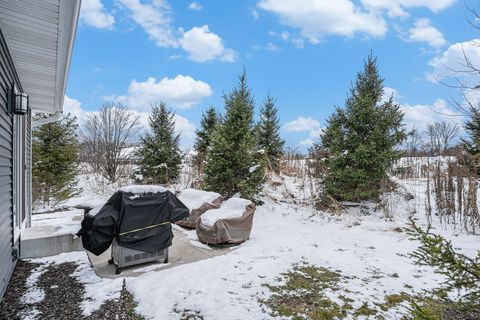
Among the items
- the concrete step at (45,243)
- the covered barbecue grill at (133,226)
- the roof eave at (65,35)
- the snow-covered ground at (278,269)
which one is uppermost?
the roof eave at (65,35)

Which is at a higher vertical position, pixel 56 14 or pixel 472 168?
pixel 56 14

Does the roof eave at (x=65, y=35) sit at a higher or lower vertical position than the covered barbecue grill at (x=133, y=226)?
higher

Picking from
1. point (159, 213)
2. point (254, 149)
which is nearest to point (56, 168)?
point (254, 149)

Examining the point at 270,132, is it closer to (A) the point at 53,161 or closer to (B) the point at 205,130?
(B) the point at 205,130

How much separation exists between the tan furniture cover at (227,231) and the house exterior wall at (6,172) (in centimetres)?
283

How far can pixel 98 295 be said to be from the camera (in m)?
3.35

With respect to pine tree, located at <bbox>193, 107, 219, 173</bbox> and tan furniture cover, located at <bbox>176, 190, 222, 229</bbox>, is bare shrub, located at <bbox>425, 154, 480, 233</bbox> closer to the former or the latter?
tan furniture cover, located at <bbox>176, 190, 222, 229</bbox>

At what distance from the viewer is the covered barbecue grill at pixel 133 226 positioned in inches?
150

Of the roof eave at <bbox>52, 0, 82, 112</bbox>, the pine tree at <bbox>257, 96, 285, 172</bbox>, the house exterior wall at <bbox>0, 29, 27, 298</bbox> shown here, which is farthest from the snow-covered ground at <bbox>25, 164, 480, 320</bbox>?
the pine tree at <bbox>257, 96, 285, 172</bbox>

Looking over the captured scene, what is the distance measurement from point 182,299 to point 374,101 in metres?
7.83

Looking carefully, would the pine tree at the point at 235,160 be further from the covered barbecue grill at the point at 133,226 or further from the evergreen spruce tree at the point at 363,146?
the covered barbecue grill at the point at 133,226

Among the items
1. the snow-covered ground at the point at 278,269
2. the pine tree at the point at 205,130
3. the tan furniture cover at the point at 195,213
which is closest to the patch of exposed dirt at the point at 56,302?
the snow-covered ground at the point at 278,269

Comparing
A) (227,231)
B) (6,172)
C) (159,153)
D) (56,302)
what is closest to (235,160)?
(227,231)

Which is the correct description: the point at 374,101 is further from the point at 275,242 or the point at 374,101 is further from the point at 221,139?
the point at 275,242
